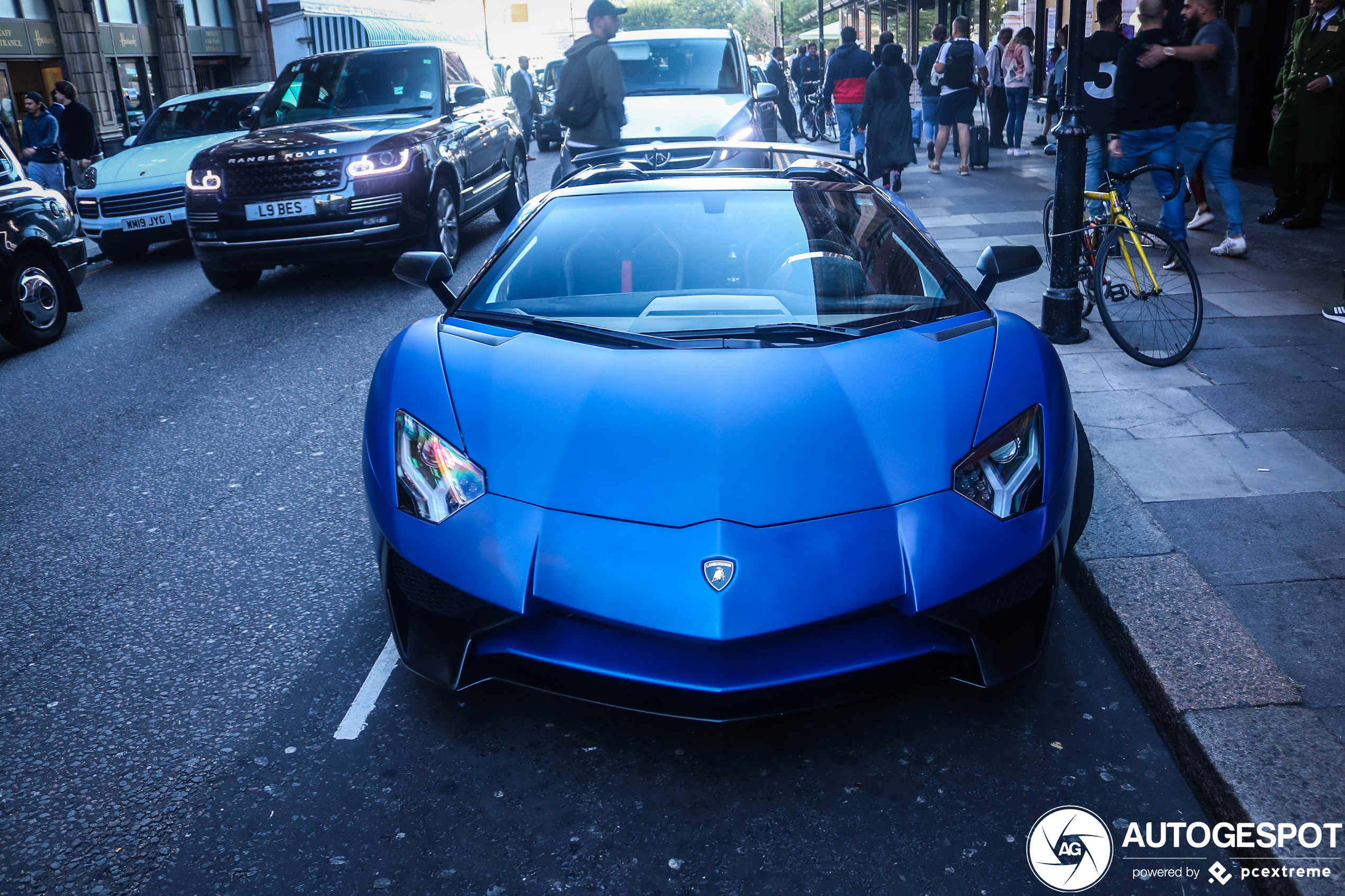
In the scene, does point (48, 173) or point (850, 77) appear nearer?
point (48, 173)

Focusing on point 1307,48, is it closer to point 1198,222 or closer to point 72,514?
point 1198,222

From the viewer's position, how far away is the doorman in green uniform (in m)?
8.55

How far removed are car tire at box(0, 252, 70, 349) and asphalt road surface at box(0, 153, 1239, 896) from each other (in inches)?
168

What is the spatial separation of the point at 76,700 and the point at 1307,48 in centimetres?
955

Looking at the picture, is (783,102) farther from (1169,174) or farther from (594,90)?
(1169,174)

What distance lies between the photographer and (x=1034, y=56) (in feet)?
74.1

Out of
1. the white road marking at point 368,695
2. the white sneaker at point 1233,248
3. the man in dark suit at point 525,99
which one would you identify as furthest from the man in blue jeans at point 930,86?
the white road marking at point 368,695

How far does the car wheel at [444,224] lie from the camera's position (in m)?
9.42

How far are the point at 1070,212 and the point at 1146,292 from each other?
0.59m

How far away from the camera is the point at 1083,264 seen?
644 centimetres

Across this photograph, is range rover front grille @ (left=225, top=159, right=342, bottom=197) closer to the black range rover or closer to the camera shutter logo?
the black range rover

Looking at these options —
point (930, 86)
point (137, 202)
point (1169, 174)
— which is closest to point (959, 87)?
point (930, 86)

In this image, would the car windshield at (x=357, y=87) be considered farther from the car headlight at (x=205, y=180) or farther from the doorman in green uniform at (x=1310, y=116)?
the doorman in green uniform at (x=1310, y=116)

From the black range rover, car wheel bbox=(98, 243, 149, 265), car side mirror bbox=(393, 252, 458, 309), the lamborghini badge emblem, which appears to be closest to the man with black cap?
car wheel bbox=(98, 243, 149, 265)
